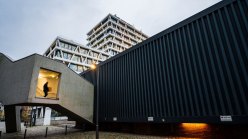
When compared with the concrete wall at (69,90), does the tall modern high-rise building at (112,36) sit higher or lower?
higher

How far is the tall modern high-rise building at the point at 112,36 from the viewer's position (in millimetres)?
57906

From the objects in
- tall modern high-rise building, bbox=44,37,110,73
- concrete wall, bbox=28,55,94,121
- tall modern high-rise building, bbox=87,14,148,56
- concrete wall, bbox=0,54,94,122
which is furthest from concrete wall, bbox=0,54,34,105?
tall modern high-rise building, bbox=87,14,148,56

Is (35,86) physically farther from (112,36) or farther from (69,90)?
(112,36)

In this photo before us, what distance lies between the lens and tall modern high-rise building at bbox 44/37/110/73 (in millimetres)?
42875

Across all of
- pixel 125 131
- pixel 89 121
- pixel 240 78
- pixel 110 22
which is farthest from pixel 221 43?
pixel 110 22

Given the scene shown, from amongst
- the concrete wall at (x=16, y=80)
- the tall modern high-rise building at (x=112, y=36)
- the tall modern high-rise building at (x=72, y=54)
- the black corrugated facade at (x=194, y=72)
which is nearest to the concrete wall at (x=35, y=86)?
the concrete wall at (x=16, y=80)

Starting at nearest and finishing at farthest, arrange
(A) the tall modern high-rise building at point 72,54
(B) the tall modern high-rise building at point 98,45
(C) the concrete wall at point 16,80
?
(C) the concrete wall at point 16,80, (A) the tall modern high-rise building at point 72,54, (B) the tall modern high-rise building at point 98,45

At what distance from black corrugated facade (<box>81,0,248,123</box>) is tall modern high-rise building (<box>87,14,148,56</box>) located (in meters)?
46.7

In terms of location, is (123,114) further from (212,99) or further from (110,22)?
(110,22)

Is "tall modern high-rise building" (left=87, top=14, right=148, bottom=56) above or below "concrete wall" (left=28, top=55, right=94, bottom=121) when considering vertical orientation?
above

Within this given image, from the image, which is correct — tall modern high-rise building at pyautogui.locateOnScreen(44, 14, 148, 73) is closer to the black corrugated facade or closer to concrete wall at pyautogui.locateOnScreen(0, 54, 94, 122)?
concrete wall at pyautogui.locateOnScreen(0, 54, 94, 122)

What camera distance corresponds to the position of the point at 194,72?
25.6 feet

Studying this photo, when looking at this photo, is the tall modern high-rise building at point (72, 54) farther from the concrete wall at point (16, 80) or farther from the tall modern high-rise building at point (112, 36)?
the concrete wall at point (16, 80)

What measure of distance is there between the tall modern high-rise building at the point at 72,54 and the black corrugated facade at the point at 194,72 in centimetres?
3645
